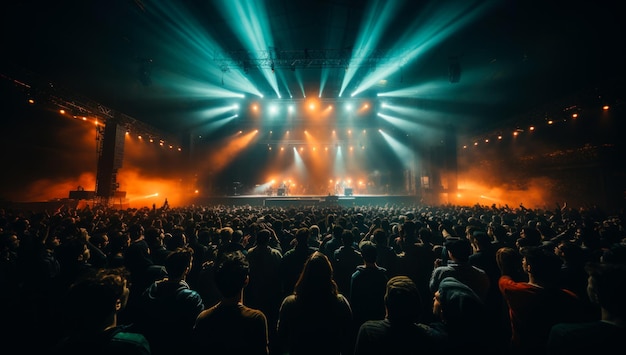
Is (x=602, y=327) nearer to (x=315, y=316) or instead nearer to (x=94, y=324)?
(x=315, y=316)

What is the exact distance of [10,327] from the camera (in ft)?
6.72

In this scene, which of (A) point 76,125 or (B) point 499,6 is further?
(A) point 76,125

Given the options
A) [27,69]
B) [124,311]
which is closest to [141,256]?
[124,311]

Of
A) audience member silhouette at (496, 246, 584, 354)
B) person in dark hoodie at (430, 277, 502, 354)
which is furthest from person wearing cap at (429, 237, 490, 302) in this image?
person in dark hoodie at (430, 277, 502, 354)

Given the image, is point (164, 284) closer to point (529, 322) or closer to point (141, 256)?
point (141, 256)

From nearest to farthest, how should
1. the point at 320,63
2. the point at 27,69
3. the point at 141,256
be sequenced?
1. the point at 141,256
2. the point at 27,69
3. the point at 320,63

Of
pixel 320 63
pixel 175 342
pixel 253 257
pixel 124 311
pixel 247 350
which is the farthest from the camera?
pixel 320 63

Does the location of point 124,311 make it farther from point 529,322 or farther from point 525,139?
point 525,139

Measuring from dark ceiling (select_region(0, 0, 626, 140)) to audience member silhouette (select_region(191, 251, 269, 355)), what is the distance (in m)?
11.1

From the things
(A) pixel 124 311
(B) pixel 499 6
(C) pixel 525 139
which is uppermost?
(B) pixel 499 6

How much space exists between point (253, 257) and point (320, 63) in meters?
12.7

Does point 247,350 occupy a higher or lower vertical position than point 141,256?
lower

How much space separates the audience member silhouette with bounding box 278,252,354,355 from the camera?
1646 mm

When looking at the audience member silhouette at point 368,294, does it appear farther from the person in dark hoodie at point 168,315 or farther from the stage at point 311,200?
the stage at point 311,200
